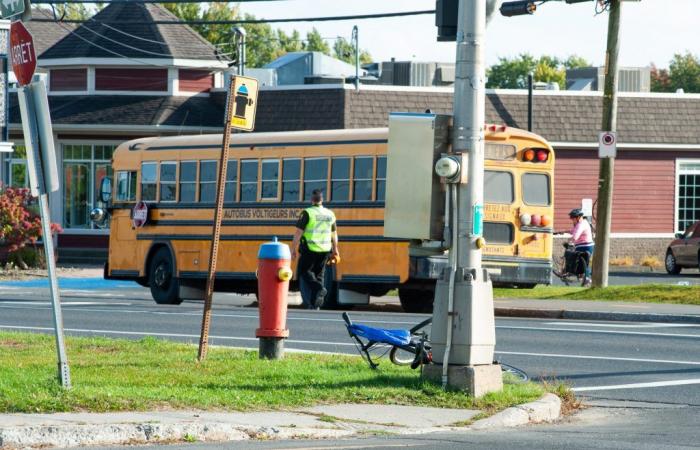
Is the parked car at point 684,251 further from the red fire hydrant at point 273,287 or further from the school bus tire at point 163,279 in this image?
the red fire hydrant at point 273,287

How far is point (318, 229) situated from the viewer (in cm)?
2277

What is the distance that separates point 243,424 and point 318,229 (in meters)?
12.6

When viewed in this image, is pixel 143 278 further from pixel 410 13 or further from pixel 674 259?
pixel 674 259

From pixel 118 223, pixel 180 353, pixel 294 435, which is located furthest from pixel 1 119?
pixel 294 435

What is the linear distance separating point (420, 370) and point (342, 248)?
1208cm

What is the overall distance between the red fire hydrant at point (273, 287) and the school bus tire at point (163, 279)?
1297 centimetres

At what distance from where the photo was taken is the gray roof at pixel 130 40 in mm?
41000

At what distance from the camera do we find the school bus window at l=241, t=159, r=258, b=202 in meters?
25.7

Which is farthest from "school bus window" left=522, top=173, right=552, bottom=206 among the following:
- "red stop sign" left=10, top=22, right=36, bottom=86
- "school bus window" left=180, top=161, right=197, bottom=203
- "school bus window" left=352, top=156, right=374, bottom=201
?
"red stop sign" left=10, top=22, right=36, bottom=86

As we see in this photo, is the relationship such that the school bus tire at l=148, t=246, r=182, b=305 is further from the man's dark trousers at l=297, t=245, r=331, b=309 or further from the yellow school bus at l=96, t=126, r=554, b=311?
the man's dark trousers at l=297, t=245, r=331, b=309

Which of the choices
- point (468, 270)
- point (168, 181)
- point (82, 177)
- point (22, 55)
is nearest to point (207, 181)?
point (168, 181)

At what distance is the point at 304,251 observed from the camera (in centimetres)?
2292

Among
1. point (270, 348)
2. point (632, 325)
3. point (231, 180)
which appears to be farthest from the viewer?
point (231, 180)

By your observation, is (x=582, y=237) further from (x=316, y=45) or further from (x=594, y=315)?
(x=316, y=45)
